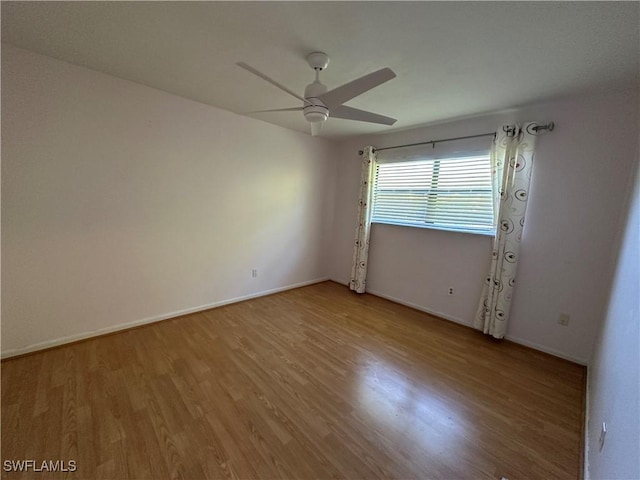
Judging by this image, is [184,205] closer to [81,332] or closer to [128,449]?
[81,332]

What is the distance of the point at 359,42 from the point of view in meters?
1.57

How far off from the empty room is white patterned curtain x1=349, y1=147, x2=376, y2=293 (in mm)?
344

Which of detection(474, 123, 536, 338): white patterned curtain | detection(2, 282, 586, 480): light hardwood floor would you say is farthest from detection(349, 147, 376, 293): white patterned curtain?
detection(474, 123, 536, 338): white patterned curtain

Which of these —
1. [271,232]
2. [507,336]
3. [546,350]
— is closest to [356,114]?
[271,232]

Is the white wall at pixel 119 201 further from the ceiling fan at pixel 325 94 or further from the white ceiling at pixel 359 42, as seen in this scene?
the ceiling fan at pixel 325 94

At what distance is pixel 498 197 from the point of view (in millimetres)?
2590

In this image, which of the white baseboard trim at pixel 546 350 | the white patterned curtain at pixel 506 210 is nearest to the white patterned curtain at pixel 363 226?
the white patterned curtain at pixel 506 210

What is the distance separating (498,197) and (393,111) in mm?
1410

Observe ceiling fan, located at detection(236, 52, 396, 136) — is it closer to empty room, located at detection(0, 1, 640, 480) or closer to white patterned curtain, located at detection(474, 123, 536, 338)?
empty room, located at detection(0, 1, 640, 480)

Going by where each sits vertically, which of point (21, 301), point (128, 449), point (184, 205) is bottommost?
point (128, 449)

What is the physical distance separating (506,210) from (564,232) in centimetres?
48

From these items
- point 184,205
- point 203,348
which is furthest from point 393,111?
point 203,348

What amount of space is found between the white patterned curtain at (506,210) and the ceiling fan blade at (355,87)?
181 centimetres

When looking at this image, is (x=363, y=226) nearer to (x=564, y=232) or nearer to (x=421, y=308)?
(x=421, y=308)
